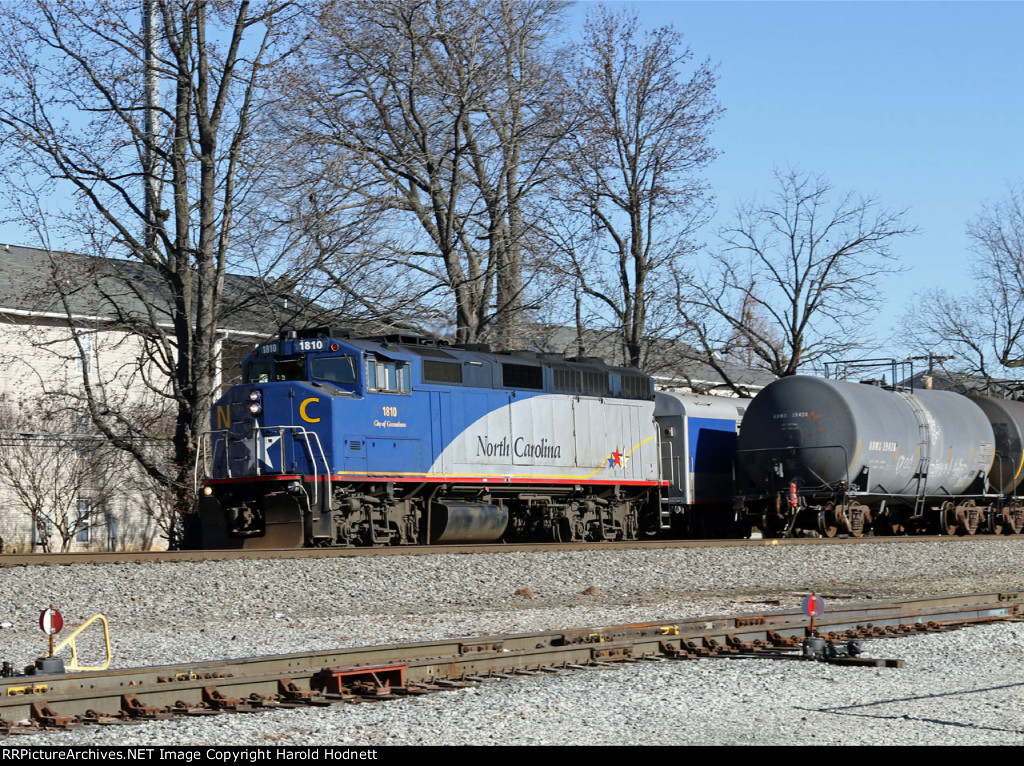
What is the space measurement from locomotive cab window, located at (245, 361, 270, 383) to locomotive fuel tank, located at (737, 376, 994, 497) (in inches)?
430

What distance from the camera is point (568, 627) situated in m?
12.7

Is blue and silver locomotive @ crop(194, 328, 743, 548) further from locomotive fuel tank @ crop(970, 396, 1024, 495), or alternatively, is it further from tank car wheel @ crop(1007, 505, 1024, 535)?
tank car wheel @ crop(1007, 505, 1024, 535)

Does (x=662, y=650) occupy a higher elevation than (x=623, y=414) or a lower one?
lower

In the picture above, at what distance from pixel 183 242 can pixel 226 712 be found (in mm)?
16826

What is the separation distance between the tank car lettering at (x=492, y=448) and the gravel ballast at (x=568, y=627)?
132 inches

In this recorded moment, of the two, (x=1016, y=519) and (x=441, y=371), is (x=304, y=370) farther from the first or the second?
(x=1016, y=519)

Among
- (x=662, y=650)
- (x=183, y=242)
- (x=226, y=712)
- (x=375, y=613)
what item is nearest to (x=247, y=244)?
(x=183, y=242)

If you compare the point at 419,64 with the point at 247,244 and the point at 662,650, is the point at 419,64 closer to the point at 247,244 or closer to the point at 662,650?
the point at 247,244

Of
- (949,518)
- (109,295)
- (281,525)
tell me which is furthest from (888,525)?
(109,295)

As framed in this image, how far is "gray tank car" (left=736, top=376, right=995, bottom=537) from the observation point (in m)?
23.7

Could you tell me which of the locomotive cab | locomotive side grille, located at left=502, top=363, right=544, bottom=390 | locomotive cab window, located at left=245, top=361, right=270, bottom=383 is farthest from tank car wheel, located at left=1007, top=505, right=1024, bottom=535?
locomotive cab window, located at left=245, top=361, right=270, bottom=383

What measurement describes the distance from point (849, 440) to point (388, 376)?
10.0m

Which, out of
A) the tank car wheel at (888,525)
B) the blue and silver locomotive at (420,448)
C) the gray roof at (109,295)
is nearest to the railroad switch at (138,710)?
the blue and silver locomotive at (420,448)

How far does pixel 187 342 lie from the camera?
23.1 meters
